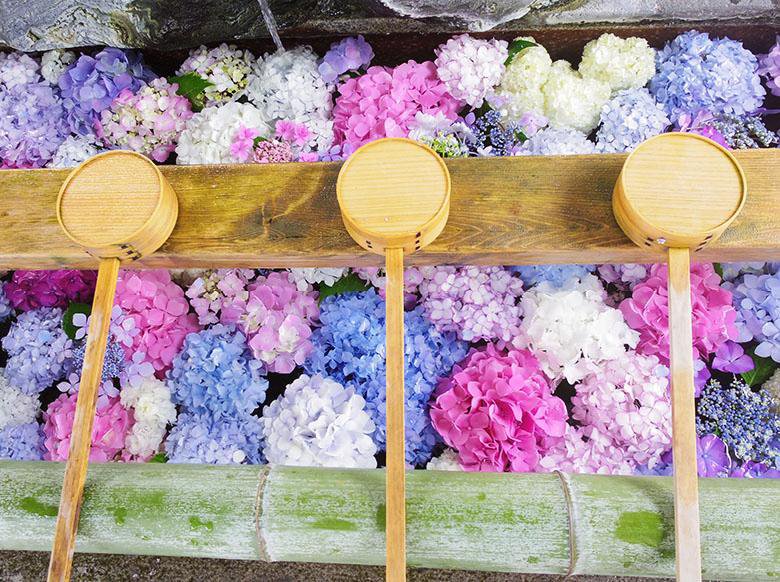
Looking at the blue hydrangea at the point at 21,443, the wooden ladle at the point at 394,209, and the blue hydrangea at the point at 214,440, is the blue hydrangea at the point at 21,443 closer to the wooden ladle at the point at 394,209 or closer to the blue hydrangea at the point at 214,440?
the blue hydrangea at the point at 214,440

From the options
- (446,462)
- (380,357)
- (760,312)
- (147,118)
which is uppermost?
(147,118)

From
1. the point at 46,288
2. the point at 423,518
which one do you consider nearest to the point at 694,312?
the point at 423,518

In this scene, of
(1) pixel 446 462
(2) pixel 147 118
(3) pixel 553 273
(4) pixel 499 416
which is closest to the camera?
(4) pixel 499 416

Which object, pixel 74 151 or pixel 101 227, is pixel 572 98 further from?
pixel 74 151

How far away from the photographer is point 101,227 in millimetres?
1683

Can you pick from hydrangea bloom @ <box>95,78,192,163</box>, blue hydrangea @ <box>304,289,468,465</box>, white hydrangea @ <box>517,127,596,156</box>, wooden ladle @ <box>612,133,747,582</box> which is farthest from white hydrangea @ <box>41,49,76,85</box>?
wooden ladle @ <box>612,133,747,582</box>

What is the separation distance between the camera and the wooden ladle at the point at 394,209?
5.18 feet

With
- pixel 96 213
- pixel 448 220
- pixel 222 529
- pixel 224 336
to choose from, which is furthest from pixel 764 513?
pixel 96 213

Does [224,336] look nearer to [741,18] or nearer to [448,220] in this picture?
[448,220]

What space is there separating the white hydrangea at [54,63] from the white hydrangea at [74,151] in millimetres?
256

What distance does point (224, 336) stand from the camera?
2334mm

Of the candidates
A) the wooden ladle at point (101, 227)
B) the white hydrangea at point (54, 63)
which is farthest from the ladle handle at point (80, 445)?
the white hydrangea at point (54, 63)

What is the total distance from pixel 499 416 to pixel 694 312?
0.72m

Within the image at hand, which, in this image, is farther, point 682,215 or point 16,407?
point 16,407
